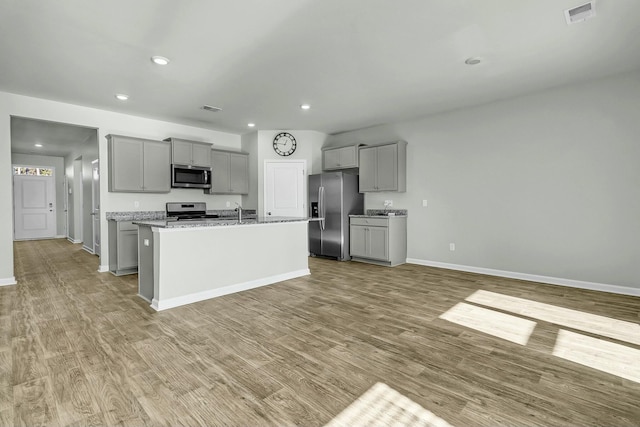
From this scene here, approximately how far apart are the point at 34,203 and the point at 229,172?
7.27m

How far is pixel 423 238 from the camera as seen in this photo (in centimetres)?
558

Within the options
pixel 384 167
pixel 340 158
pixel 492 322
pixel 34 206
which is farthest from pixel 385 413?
pixel 34 206

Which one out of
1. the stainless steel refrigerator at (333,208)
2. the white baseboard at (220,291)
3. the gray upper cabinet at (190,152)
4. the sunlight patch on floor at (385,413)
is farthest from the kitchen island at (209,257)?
the sunlight patch on floor at (385,413)

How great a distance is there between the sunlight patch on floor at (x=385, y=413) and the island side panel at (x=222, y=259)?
95.1 inches

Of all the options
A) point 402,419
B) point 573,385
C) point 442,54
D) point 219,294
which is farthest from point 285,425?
point 442,54

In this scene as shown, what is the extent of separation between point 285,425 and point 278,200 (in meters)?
Result: 5.31

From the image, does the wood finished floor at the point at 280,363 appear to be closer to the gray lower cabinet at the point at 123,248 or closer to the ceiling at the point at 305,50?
the gray lower cabinet at the point at 123,248

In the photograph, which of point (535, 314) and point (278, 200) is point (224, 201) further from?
point (535, 314)

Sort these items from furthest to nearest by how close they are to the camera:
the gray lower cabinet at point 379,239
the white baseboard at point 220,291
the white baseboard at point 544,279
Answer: the gray lower cabinet at point 379,239
the white baseboard at point 544,279
the white baseboard at point 220,291

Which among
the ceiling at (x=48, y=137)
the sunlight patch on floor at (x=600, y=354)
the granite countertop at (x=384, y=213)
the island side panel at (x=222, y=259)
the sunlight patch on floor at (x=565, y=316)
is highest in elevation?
the ceiling at (x=48, y=137)

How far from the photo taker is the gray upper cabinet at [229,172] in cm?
626

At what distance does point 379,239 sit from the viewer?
5594mm

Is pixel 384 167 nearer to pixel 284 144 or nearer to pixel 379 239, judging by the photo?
pixel 379 239

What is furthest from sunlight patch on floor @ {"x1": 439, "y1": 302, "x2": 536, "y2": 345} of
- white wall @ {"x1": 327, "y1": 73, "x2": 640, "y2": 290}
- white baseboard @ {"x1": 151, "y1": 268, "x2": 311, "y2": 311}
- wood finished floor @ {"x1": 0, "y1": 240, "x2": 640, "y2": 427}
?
white baseboard @ {"x1": 151, "y1": 268, "x2": 311, "y2": 311}
